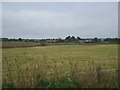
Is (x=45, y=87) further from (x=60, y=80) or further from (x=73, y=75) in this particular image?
(x=73, y=75)

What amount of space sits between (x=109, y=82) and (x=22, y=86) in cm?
256

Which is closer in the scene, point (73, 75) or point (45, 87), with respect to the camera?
point (45, 87)

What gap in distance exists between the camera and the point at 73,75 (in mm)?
6508

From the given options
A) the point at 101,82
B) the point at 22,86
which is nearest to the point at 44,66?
the point at 22,86

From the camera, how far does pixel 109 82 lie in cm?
587

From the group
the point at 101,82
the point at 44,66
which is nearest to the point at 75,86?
the point at 101,82

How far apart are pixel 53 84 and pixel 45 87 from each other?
0.34 m

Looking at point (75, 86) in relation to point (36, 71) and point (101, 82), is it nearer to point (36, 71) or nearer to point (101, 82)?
point (101, 82)

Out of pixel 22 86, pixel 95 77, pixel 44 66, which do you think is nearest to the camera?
pixel 22 86

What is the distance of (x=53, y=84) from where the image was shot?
19.4ft

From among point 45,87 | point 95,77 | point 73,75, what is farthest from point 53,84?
point 95,77

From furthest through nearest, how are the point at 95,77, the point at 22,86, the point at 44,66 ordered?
the point at 44,66 → the point at 95,77 → the point at 22,86

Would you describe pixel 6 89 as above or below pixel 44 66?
below

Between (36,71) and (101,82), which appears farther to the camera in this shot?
(36,71)
